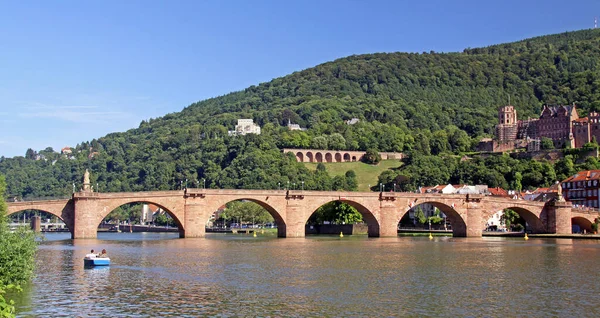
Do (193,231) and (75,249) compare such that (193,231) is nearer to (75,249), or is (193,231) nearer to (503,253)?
(75,249)

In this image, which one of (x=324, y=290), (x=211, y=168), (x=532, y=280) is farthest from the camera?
(x=211, y=168)

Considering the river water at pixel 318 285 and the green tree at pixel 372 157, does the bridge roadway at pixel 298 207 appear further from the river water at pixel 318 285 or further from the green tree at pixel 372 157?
the green tree at pixel 372 157

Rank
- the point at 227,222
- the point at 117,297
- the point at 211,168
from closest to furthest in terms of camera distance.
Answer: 1. the point at 117,297
2. the point at 227,222
3. the point at 211,168

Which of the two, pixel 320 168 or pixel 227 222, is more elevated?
pixel 320 168

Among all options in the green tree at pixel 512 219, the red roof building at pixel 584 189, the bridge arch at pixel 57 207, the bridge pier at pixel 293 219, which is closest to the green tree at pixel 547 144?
the red roof building at pixel 584 189

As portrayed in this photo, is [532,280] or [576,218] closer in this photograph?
[532,280]

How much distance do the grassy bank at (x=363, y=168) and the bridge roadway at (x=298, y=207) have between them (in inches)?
2815

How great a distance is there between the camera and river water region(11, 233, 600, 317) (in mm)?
30594

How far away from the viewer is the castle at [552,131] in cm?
16638

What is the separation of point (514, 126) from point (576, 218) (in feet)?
312

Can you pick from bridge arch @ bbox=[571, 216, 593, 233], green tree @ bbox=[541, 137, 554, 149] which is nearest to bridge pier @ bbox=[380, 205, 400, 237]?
bridge arch @ bbox=[571, 216, 593, 233]

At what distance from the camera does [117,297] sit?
3400 cm

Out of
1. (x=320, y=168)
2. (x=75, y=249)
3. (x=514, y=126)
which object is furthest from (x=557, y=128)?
(x=75, y=249)

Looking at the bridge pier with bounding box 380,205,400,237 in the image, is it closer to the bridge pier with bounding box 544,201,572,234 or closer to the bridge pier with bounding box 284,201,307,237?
the bridge pier with bounding box 284,201,307,237
